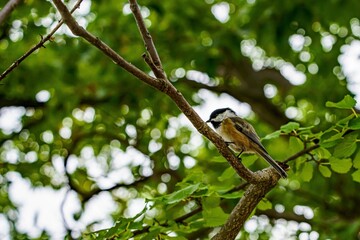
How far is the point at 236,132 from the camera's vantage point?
3.69 m

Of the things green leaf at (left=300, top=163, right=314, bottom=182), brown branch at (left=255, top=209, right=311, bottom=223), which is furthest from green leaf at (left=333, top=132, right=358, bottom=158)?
brown branch at (left=255, top=209, right=311, bottom=223)

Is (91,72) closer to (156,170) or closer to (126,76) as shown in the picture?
(126,76)

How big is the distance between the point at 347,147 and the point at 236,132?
112 cm

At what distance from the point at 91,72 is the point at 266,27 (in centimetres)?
237

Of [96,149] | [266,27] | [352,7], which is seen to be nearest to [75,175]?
[96,149]

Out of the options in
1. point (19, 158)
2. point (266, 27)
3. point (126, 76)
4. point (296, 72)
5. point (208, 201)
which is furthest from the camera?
point (296, 72)

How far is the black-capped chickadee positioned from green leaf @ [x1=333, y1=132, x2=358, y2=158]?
59 cm

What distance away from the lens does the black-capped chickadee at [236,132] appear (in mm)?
3482

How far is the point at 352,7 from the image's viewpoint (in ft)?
16.4

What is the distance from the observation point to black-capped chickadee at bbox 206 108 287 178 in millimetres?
3482

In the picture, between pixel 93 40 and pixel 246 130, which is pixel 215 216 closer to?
pixel 246 130

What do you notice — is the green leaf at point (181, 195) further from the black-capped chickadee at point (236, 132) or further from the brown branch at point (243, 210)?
the black-capped chickadee at point (236, 132)

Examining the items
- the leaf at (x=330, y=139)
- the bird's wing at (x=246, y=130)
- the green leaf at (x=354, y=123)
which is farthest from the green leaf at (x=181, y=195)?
the bird's wing at (x=246, y=130)

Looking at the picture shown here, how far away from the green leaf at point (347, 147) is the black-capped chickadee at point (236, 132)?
0.59 m
